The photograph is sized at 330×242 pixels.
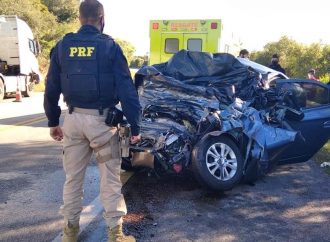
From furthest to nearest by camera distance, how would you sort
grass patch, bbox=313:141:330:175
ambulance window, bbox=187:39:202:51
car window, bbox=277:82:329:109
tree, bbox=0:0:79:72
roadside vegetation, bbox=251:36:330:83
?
tree, bbox=0:0:79:72 → roadside vegetation, bbox=251:36:330:83 → ambulance window, bbox=187:39:202:51 → grass patch, bbox=313:141:330:175 → car window, bbox=277:82:329:109

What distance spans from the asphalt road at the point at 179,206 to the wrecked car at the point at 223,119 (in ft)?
0.93

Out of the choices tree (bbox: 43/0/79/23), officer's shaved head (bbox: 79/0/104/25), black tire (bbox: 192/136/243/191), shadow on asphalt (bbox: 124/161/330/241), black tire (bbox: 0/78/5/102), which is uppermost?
tree (bbox: 43/0/79/23)

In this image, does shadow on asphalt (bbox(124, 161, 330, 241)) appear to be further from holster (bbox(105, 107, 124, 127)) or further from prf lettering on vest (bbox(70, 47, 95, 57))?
prf lettering on vest (bbox(70, 47, 95, 57))

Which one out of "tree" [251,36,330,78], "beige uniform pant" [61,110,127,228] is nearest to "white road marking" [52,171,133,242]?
"beige uniform pant" [61,110,127,228]

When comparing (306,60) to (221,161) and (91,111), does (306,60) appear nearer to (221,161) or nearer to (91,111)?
(221,161)

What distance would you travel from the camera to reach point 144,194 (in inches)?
201

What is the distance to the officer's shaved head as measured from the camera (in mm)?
3340

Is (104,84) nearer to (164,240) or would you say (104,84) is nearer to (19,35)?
(164,240)

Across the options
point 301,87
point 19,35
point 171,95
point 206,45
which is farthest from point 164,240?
point 19,35

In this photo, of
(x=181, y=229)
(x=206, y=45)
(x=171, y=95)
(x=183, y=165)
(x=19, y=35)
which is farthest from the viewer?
(x=19, y=35)

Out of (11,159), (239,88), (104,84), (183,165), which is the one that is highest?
(104,84)

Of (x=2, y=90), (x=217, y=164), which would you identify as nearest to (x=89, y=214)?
(x=217, y=164)

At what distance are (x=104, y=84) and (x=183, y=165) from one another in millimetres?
2009

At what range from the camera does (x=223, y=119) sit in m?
5.34
